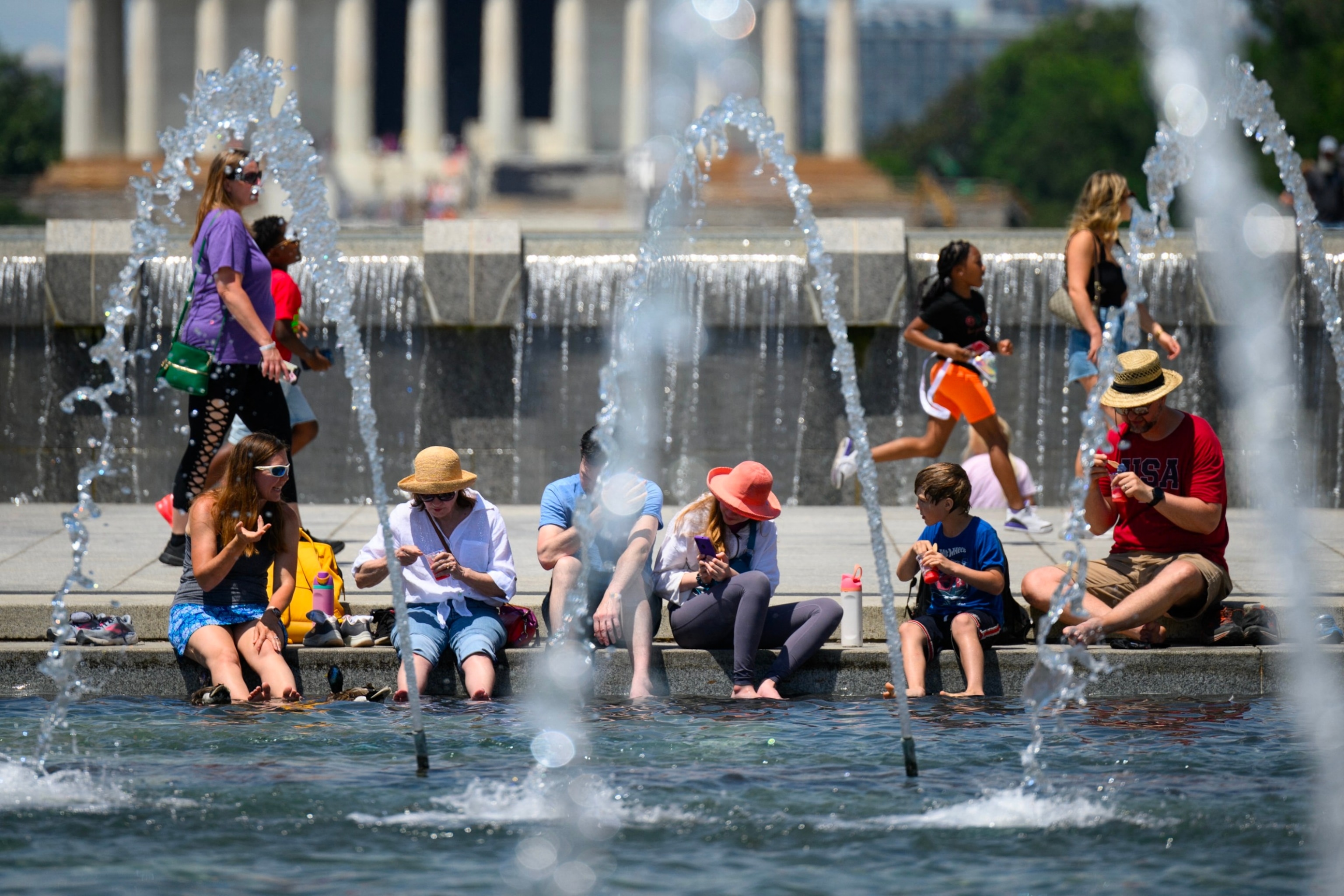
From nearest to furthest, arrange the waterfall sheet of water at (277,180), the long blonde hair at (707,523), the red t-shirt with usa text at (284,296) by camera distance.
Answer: the waterfall sheet of water at (277,180)
the long blonde hair at (707,523)
the red t-shirt with usa text at (284,296)

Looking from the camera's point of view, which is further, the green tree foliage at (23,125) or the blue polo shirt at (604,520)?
the green tree foliage at (23,125)

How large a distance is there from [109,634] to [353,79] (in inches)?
2269

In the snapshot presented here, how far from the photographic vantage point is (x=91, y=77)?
61812mm

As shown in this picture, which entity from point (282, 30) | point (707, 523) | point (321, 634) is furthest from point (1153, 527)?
point (282, 30)

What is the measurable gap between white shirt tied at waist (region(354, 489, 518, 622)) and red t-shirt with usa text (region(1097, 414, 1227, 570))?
2437 mm

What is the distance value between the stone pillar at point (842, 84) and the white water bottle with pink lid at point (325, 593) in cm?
5533

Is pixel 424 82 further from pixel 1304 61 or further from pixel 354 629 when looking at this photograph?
pixel 354 629

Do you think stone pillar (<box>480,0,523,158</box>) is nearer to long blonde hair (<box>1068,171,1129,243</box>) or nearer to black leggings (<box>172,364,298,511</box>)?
long blonde hair (<box>1068,171,1129,243</box>)

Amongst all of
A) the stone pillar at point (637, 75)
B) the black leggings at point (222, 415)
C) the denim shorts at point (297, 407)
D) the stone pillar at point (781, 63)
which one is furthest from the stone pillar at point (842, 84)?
the black leggings at point (222, 415)

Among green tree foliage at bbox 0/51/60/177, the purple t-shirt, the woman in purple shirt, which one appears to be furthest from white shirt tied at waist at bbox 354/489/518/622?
green tree foliage at bbox 0/51/60/177

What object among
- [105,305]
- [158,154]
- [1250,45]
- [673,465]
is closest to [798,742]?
[673,465]

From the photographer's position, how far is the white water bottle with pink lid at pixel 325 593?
25.7 ft

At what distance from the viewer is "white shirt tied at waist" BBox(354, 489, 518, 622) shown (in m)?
7.66

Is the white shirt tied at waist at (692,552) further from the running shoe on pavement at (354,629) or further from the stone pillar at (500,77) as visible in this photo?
the stone pillar at (500,77)
